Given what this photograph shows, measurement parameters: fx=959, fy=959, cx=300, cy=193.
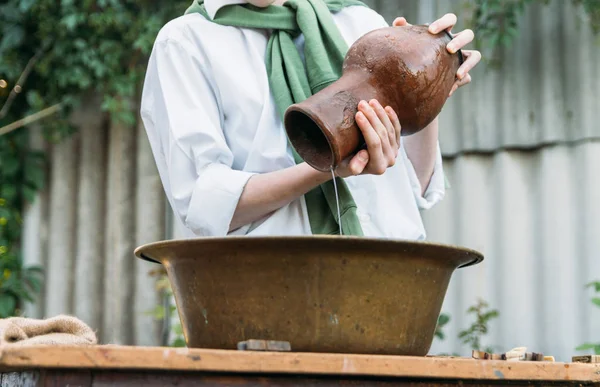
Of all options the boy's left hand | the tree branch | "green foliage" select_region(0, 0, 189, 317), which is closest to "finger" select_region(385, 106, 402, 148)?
the boy's left hand

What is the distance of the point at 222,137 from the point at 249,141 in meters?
0.07

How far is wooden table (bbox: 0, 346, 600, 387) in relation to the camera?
113 centimetres

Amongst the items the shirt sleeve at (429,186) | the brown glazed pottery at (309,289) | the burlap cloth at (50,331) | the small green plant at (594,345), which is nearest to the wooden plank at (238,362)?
the brown glazed pottery at (309,289)

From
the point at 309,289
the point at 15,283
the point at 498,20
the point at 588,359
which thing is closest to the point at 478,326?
the point at 498,20

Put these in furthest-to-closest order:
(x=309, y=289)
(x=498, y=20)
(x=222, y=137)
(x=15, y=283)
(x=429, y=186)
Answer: (x=15, y=283)
(x=498, y=20)
(x=429, y=186)
(x=222, y=137)
(x=309, y=289)

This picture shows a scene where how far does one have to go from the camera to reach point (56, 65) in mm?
4484

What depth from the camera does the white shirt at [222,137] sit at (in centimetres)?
172

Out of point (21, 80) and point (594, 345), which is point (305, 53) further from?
point (21, 80)

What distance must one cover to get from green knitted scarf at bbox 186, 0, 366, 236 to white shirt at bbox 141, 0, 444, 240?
0.02m

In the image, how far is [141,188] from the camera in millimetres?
4383

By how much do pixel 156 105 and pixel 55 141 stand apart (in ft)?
8.79

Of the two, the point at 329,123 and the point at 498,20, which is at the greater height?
the point at 498,20

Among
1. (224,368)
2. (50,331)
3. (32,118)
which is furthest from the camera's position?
(32,118)

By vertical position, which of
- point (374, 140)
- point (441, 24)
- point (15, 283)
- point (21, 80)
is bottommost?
point (15, 283)
